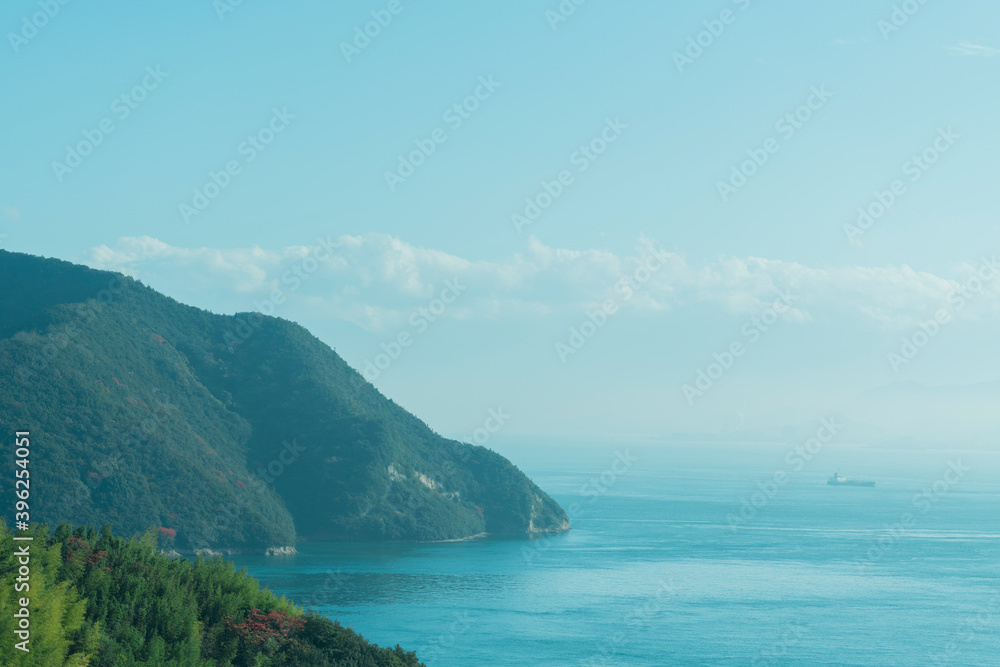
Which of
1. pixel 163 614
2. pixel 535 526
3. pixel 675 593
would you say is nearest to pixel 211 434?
pixel 535 526

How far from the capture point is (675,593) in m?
89.2

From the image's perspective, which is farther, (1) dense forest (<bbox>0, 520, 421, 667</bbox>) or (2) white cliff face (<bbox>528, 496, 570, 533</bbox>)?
(2) white cliff face (<bbox>528, 496, 570, 533</bbox>)

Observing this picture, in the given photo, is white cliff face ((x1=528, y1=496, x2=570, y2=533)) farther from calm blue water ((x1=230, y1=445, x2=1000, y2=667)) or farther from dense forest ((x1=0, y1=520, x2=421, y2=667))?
dense forest ((x1=0, y1=520, x2=421, y2=667))

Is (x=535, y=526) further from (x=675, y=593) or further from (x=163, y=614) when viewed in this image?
(x=163, y=614)

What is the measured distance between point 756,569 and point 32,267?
102 m

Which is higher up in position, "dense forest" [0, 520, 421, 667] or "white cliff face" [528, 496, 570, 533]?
"white cliff face" [528, 496, 570, 533]

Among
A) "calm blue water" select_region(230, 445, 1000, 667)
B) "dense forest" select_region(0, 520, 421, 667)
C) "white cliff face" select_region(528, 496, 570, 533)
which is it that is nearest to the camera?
"dense forest" select_region(0, 520, 421, 667)

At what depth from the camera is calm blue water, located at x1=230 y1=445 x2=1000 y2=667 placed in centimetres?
6925

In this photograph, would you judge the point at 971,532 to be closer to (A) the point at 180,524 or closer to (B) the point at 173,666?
(A) the point at 180,524

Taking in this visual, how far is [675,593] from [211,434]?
61398 mm

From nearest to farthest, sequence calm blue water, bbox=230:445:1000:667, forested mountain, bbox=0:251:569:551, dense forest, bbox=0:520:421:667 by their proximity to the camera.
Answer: dense forest, bbox=0:520:421:667 < calm blue water, bbox=230:445:1000:667 < forested mountain, bbox=0:251:569:551

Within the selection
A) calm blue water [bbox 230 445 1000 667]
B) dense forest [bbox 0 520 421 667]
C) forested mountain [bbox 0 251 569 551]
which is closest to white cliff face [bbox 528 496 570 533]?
forested mountain [bbox 0 251 569 551]

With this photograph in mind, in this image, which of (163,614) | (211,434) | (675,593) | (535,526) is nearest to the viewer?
(163,614)

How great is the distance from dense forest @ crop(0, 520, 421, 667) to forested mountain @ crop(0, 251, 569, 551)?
54.4m
